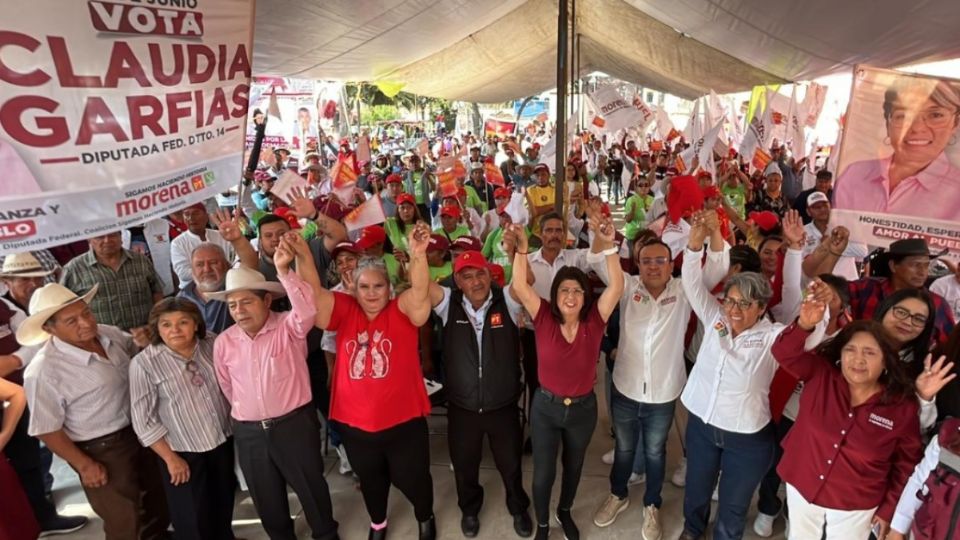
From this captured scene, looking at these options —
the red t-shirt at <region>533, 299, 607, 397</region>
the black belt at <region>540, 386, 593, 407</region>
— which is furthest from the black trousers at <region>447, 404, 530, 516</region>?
the red t-shirt at <region>533, 299, 607, 397</region>

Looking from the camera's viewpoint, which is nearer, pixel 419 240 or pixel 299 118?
pixel 419 240

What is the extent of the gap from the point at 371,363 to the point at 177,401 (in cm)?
102

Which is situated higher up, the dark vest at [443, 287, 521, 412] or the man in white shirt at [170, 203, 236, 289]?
the man in white shirt at [170, 203, 236, 289]

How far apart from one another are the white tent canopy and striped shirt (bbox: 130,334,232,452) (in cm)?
261

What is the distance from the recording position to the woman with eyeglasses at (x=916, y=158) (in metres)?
2.63

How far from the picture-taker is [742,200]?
727cm

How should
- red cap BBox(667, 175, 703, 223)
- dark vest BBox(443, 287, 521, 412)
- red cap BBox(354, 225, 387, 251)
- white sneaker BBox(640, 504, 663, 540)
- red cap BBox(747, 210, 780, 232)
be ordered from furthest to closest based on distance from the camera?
red cap BBox(667, 175, 703, 223), red cap BBox(747, 210, 780, 232), red cap BBox(354, 225, 387, 251), white sneaker BBox(640, 504, 663, 540), dark vest BBox(443, 287, 521, 412)

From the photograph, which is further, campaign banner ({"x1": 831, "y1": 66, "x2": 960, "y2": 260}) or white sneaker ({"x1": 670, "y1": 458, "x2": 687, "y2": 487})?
white sneaker ({"x1": 670, "y1": 458, "x2": 687, "y2": 487})

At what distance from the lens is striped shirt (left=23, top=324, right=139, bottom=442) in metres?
2.51

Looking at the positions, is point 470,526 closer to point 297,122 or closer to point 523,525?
point 523,525

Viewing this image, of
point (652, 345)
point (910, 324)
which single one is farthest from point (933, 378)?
point (652, 345)

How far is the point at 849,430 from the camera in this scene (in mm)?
2258

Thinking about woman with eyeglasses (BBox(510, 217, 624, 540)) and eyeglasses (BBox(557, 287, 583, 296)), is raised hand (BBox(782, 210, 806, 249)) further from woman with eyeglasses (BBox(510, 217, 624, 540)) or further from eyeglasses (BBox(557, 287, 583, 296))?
eyeglasses (BBox(557, 287, 583, 296))

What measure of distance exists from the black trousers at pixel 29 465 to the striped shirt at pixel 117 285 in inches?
30.3
